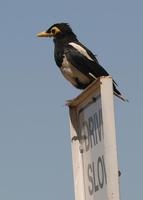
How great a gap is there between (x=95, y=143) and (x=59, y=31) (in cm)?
471

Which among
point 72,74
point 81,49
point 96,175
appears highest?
point 81,49

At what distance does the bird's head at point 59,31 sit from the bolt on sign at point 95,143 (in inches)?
161

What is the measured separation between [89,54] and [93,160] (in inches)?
169

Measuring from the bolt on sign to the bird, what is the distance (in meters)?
3.00

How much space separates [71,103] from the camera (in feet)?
11.1

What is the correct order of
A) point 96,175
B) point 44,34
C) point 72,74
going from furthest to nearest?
point 44,34, point 72,74, point 96,175

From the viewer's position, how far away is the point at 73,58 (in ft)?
22.6

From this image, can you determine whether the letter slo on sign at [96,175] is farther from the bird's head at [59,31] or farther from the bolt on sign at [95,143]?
the bird's head at [59,31]

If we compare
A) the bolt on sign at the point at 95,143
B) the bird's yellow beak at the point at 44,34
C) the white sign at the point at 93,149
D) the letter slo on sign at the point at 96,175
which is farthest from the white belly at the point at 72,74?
the letter slo on sign at the point at 96,175

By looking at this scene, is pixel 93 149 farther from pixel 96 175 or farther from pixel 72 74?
pixel 72 74

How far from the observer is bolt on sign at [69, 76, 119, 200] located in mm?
2572

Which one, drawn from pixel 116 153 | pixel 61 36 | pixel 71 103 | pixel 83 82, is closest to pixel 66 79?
pixel 83 82

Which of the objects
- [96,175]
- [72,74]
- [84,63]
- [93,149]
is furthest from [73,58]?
[96,175]

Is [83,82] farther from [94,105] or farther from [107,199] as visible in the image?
[107,199]
